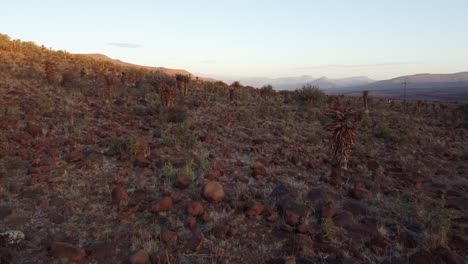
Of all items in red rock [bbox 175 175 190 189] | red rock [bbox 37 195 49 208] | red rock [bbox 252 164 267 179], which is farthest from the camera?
red rock [bbox 252 164 267 179]

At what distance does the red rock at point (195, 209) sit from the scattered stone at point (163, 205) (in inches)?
14.4

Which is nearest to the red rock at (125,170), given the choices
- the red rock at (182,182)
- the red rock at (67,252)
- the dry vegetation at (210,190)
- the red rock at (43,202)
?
the dry vegetation at (210,190)

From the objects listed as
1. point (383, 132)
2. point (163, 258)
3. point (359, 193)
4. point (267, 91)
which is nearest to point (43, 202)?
point (163, 258)

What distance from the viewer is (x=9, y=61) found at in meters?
20.0

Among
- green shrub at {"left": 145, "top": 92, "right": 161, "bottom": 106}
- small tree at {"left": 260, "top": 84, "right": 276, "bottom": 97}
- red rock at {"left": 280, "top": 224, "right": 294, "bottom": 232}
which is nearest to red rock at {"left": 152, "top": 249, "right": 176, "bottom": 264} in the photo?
red rock at {"left": 280, "top": 224, "right": 294, "bottom": 232}

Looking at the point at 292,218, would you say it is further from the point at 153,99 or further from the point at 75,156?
the point at 153,99

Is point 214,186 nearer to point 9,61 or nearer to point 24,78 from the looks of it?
point 24,78

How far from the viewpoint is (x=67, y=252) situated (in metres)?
4.97

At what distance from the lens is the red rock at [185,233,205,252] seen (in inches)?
211

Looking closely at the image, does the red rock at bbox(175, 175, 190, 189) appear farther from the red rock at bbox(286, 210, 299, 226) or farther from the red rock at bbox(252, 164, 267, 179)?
the red rock at bbox(286, 210, 299, 226)

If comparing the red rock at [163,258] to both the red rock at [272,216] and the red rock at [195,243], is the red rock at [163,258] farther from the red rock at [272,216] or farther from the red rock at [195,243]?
the red rock at [272,216]

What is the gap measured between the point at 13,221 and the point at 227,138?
7189mm

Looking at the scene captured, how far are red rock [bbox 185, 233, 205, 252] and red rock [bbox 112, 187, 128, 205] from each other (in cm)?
175

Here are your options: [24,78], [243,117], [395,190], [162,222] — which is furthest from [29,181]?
[24,78]
